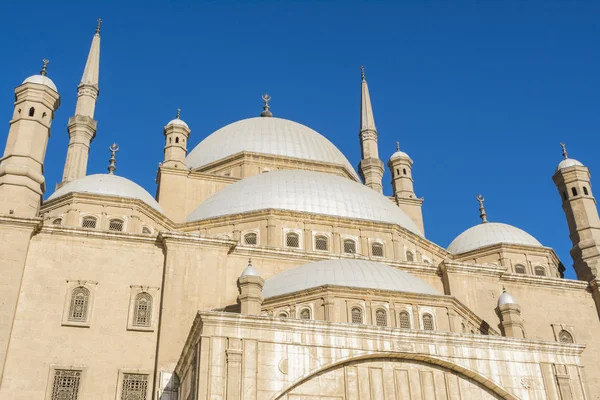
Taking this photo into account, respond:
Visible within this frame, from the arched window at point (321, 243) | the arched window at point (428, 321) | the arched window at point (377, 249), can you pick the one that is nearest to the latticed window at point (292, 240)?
the arched window at point (321, 243)

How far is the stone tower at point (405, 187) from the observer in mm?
29750

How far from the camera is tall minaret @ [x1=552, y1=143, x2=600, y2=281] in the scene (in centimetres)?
2406

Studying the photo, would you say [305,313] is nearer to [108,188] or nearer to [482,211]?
[108,188]

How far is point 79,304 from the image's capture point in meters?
17.7

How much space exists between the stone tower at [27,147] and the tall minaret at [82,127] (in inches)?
205

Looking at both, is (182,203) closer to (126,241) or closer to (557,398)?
(126,241)

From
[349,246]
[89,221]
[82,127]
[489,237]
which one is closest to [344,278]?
[349,246]

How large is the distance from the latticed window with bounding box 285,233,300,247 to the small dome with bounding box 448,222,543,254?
29.5ft

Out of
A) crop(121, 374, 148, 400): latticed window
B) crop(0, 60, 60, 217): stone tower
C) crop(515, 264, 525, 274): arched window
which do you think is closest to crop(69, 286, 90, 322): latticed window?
crop(121, 374, 148, 400): latticed window

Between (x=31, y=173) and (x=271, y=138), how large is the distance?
518 inches

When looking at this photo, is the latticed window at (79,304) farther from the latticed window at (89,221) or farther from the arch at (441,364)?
the arch at (441,364)

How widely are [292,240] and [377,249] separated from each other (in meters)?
2.93

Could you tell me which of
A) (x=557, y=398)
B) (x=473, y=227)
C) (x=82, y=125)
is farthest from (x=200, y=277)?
(x=473, y=227)

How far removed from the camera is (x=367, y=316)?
57.2 feet
